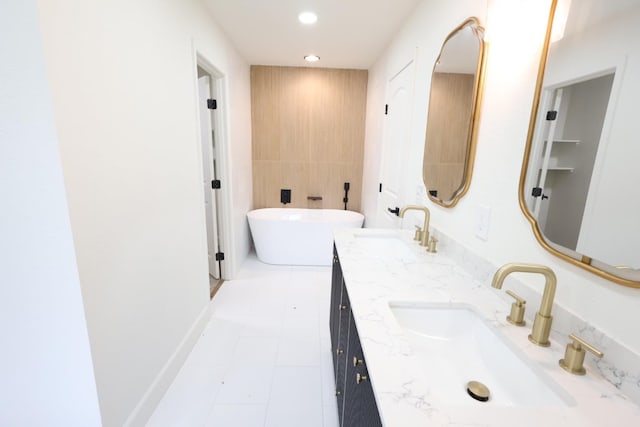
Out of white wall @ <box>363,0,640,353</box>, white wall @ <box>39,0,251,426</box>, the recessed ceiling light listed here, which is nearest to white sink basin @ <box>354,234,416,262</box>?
white wall @ <box>363,0,640,353</box>

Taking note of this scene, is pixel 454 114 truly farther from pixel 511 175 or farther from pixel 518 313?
pixel 518 313

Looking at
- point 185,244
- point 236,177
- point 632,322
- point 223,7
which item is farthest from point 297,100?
point 632,322

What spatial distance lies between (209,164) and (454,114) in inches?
87.2

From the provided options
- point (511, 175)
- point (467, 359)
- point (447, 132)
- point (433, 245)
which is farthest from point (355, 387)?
point (447, 132)

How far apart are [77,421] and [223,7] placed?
8.53ft

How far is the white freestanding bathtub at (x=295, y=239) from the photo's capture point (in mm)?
3334

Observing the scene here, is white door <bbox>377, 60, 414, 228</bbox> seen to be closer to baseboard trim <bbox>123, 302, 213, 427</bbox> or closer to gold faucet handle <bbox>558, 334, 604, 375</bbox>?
gold faucet handle <bbox>558, 334, 604, 375</bbox>

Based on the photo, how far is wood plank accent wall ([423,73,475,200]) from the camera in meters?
1.38

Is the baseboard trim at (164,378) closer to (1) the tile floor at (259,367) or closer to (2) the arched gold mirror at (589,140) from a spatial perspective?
(1) the tile floor at (259,367)

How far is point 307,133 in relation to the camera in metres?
3.90

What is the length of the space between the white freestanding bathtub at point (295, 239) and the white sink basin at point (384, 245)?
150 centimetres

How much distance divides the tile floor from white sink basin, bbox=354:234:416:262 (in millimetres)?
881

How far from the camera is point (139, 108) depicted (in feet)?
4.38

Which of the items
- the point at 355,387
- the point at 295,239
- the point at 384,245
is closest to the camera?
the point at 355,387
